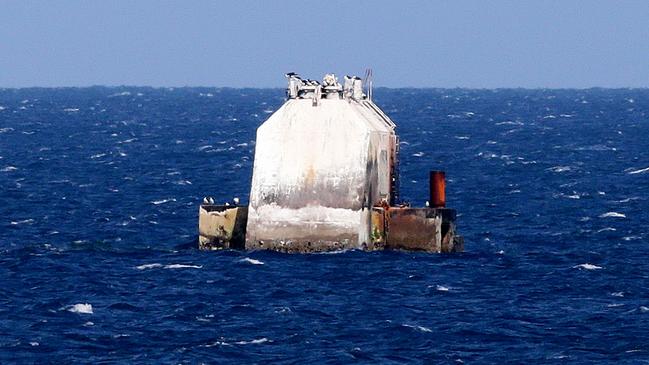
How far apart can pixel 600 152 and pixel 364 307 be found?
192 feet

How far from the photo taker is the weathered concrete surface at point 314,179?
50156 millimetres

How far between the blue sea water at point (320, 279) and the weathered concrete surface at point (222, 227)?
888 millimetres

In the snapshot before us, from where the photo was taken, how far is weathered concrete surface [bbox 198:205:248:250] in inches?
2080

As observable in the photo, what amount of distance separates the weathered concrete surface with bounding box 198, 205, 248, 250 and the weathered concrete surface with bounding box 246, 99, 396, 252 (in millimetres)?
1506

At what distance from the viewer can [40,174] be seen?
8312 cm

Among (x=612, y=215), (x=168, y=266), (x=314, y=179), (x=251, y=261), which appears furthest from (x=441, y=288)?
(x=612, y=215)

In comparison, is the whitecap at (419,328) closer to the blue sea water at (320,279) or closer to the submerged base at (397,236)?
the blue sea water at (320,279)

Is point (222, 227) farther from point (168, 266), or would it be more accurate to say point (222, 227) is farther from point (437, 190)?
point (437, 190)

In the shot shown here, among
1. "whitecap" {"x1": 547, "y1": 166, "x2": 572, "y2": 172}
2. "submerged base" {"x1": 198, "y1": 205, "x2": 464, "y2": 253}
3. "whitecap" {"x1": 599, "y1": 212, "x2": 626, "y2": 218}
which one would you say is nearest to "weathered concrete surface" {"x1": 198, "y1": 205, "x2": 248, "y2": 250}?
"submerged base" {"x1": 198, "y1": 205, "x2": 464, "y2": 253}

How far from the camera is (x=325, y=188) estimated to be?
50250 millimetres

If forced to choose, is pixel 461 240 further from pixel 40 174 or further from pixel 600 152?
pixel 600 152

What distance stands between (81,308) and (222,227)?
10.8 m

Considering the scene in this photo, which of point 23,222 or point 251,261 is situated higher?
point 251,261

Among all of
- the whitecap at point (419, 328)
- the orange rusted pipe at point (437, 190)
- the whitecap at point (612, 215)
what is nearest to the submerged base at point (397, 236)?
the orange rusted pipe at point (437, 190)
